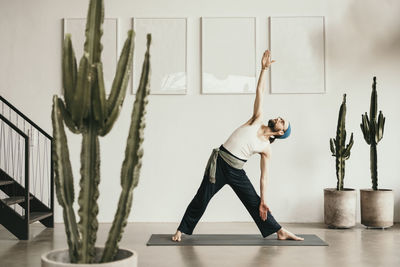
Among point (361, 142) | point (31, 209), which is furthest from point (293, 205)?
point (31, 209)

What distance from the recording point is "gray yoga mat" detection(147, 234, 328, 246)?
185 inches

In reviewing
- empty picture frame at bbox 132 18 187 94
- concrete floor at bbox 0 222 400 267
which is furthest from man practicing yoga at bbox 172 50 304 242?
empty picture frame at bbox 132 18 187 94

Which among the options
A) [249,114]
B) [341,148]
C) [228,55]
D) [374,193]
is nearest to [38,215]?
[249,114]

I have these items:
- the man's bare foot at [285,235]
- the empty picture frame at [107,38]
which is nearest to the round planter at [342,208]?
the man's bare foot at [285,235]

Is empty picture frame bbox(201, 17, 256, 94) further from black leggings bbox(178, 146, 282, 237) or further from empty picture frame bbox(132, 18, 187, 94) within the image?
black leggings bbox(178, 146, 282, 237)

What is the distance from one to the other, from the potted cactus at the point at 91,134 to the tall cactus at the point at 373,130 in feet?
13.2

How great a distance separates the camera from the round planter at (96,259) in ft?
7.44

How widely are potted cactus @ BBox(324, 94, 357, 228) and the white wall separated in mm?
441

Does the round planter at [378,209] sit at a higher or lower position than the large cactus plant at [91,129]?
lower

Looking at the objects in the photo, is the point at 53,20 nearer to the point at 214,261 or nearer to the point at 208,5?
the point at 208,5

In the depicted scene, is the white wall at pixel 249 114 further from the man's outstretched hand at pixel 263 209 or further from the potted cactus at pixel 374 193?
the man's outstretched hand at pixel 263 209

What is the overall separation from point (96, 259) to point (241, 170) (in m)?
2.44

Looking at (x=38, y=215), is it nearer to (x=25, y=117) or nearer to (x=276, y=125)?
(x=25, y=117)

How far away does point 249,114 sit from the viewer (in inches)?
248
